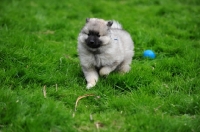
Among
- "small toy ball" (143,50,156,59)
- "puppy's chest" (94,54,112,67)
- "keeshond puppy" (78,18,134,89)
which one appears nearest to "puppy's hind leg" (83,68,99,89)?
Result: "keeshond puppy" (78,18,134,89)

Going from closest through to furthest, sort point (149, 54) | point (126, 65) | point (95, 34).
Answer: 1. point (95, 34)
2. point (126, 65)
3. point (149, 54)

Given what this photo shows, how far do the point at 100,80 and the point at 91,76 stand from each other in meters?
0.13

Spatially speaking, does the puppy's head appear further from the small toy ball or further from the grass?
the small toy ball

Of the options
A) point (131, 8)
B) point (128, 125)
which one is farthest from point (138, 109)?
point (131, 8)

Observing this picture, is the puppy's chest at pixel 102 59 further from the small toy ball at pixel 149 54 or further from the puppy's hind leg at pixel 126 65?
the small toy ball at pixel 149 54

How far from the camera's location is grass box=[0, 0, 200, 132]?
3205 mm

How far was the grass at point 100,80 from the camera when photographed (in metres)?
3.21

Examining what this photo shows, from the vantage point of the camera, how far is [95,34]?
416 centimetres

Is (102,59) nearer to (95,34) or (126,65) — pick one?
(95,34)

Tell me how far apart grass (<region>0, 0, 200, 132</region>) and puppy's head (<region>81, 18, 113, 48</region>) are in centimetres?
46

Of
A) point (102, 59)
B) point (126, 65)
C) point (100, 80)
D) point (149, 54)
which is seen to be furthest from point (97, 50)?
point (149, 54)

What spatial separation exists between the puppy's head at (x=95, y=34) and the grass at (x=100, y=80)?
1.52 ft

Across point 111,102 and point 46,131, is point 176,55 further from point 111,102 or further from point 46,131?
point 46,131

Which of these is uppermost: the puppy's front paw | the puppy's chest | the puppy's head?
the puppy's head
